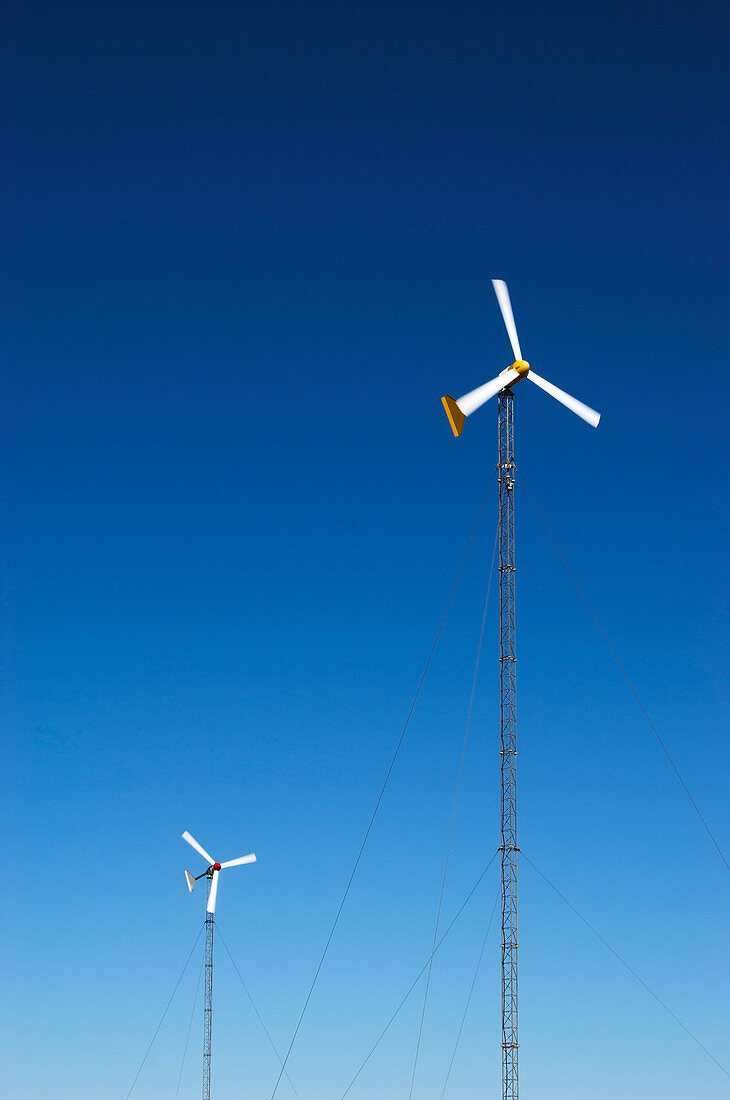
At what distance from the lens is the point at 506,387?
70938mm

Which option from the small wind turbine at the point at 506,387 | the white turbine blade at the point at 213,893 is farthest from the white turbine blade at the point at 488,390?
the white turbine blade at the point at 213,893

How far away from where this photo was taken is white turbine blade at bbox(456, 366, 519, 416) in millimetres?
69562

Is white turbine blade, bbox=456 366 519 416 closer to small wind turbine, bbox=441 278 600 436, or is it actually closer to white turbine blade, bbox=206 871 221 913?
small wind turbine, bbox=441 278 600 436

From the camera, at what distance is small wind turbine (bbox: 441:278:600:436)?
2633 inches

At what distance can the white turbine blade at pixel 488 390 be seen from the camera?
228 ft

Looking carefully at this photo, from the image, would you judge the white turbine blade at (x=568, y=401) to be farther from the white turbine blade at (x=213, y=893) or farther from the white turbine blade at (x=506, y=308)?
the white turbine blade at (x=213, y=893)

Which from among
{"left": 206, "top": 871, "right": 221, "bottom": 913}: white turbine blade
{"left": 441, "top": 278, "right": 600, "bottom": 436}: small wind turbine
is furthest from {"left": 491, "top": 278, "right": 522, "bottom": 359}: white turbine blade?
{"left": 206, "top": 871, "right": 221, "bottom": 913}: white turbine blade

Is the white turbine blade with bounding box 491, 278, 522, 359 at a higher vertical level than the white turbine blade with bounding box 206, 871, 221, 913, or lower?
higher

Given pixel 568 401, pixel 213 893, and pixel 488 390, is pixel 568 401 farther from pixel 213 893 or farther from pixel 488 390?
pixel 213 893

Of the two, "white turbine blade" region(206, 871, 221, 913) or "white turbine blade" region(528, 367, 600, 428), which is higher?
"white turbine blade" region(528, 367, 600, 428)

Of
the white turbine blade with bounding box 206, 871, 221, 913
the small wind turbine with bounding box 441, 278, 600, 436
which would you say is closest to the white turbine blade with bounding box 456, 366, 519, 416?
the small wind turbine with bounding box 441, 278, 600, 436

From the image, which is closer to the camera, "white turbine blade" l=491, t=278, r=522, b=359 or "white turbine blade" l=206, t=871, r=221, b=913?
"white turbine blade" l=491, t=278, r=522, b=359

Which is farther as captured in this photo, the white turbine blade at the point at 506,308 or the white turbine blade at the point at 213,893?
the white turbine blade at the point at 213,893

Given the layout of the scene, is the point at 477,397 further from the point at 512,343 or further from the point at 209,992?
the point at 209,992
